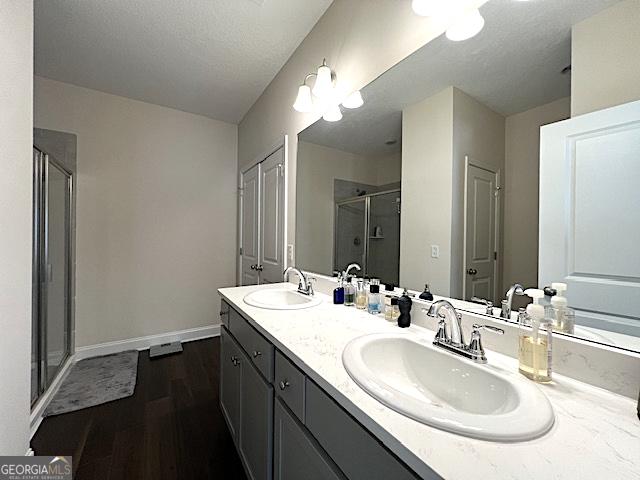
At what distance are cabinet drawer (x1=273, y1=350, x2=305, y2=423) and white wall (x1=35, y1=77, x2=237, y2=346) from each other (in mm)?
2498

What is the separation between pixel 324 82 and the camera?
1.61 metres

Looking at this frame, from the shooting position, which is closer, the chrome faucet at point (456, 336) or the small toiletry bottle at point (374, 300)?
the chrome faucet at point (456, 336)

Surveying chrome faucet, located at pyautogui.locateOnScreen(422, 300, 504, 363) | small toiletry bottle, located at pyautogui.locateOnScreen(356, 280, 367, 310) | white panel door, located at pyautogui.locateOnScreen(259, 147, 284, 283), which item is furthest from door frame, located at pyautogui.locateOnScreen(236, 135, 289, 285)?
chrome faucet, located at pyautogui.locateOnScreen(422, 300, 504, 363)

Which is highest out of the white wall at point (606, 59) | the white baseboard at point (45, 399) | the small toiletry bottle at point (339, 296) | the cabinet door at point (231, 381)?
the white wall at point (606, 59)

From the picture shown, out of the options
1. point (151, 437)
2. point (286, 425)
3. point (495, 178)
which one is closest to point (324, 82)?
point (495, 178)

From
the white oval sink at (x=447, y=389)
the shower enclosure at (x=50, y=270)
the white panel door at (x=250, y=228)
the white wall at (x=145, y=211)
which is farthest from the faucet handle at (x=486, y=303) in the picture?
the white wall at (x=145, y=211)

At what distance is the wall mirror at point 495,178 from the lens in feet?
2.23

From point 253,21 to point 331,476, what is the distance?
2.35m

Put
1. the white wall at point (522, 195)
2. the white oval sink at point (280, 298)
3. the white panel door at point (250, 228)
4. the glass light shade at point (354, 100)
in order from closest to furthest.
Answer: the white wall at point (522, 195) < the glass light shade at point (354, 100) < the white oval sink at point (280, 298) < the white panel door at point (250, 228)

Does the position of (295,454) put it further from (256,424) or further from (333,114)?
(333,114)

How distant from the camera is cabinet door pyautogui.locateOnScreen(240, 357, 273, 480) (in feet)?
3.26

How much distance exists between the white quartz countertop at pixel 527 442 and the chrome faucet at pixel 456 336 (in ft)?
0.21

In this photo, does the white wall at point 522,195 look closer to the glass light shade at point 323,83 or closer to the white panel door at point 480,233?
the white panel door at point 480,233

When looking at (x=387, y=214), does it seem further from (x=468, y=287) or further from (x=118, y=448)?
(x=118, y=448)
